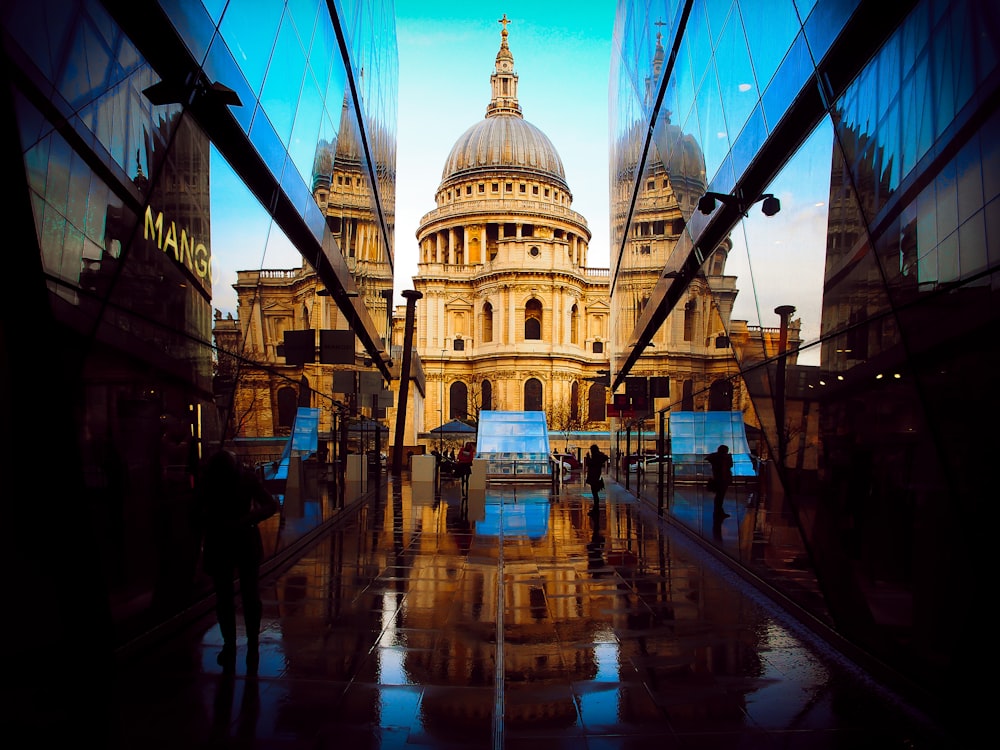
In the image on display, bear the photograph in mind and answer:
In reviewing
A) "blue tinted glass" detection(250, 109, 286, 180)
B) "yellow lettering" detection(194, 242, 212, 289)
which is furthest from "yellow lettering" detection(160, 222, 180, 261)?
"blue tinted glass" detection(250, 109, 286, 180)

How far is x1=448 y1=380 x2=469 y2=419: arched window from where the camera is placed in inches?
3615

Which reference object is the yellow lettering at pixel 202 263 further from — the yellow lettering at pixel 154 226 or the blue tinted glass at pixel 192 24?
the blue tinted glass at pixel 192 24

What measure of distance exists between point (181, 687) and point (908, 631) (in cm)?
431

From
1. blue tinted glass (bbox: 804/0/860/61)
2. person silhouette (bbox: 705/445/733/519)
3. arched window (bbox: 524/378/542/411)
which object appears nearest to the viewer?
blue tinted glass (bbox: 804/0/860/61)

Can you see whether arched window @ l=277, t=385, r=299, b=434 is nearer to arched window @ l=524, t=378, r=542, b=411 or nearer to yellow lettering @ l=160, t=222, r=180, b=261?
yellow lettering @ l=160, t=222, r=180, b=261

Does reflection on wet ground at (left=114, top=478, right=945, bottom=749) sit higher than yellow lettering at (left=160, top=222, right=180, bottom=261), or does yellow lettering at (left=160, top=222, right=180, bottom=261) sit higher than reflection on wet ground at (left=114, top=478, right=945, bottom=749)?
yellow lettering at (left=160, top=222, right=180, bottom=261)

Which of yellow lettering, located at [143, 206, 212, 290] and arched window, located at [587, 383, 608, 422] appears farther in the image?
arched window, located at [587, 383, 608, 422]

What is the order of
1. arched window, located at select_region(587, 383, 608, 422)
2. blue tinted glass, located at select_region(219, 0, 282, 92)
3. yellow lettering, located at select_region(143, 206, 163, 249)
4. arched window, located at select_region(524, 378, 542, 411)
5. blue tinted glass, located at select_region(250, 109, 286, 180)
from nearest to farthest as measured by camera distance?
yellow lettering, located at select_region(143, 206, 163, 249)
blue tinted glass, located at select_region(219, 0, 282, 92)
blue tinted glass, located at select_region(250, 109, 286, 180)
arched window, located at select_region(524, 378, 542, 411)
arched window, located at select_region(587, 383, 608, 422)

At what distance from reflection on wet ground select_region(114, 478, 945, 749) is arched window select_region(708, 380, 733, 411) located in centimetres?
285

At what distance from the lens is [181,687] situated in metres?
5.53

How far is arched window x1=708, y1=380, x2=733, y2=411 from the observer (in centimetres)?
1293

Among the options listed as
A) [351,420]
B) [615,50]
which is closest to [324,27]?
[351,420]

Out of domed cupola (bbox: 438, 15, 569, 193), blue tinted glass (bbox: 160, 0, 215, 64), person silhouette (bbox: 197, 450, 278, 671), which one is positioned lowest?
person silhouette (bbox: 197, 450, 278, 671)

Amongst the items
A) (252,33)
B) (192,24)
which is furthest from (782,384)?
(252,33)
